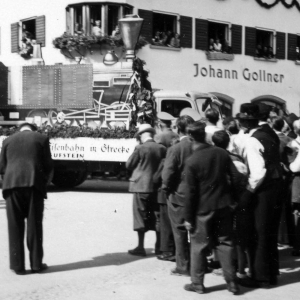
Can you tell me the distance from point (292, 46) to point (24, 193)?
21762 millimetres

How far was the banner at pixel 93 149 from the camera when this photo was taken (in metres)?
15.2

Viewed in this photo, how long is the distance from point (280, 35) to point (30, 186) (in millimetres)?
21147

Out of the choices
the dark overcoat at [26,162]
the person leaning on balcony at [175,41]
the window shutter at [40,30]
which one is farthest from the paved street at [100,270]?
the window shutter at [40,30]

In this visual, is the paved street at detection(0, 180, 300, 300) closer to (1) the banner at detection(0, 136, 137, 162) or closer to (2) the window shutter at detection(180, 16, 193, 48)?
(1) the banner at detection(0, 136, 137, 162)

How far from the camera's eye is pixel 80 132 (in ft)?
52.2

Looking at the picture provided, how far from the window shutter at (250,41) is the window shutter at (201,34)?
7.36 feet

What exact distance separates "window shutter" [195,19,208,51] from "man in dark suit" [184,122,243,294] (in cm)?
1771

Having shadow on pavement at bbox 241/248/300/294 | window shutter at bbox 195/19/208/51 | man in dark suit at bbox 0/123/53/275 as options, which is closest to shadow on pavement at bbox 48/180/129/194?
window shutter at bbox 195/19/208/51

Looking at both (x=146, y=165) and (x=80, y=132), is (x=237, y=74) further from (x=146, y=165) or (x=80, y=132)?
(x=146, y=165)

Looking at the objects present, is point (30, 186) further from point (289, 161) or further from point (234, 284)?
point (289, 161)

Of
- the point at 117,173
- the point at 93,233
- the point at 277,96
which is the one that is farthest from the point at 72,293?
the point at 277,96

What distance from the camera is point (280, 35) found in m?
27.0

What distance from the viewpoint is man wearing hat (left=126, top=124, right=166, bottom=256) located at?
8.49 m

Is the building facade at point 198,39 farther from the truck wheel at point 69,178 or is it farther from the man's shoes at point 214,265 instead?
the man's shoes at point 214,265
